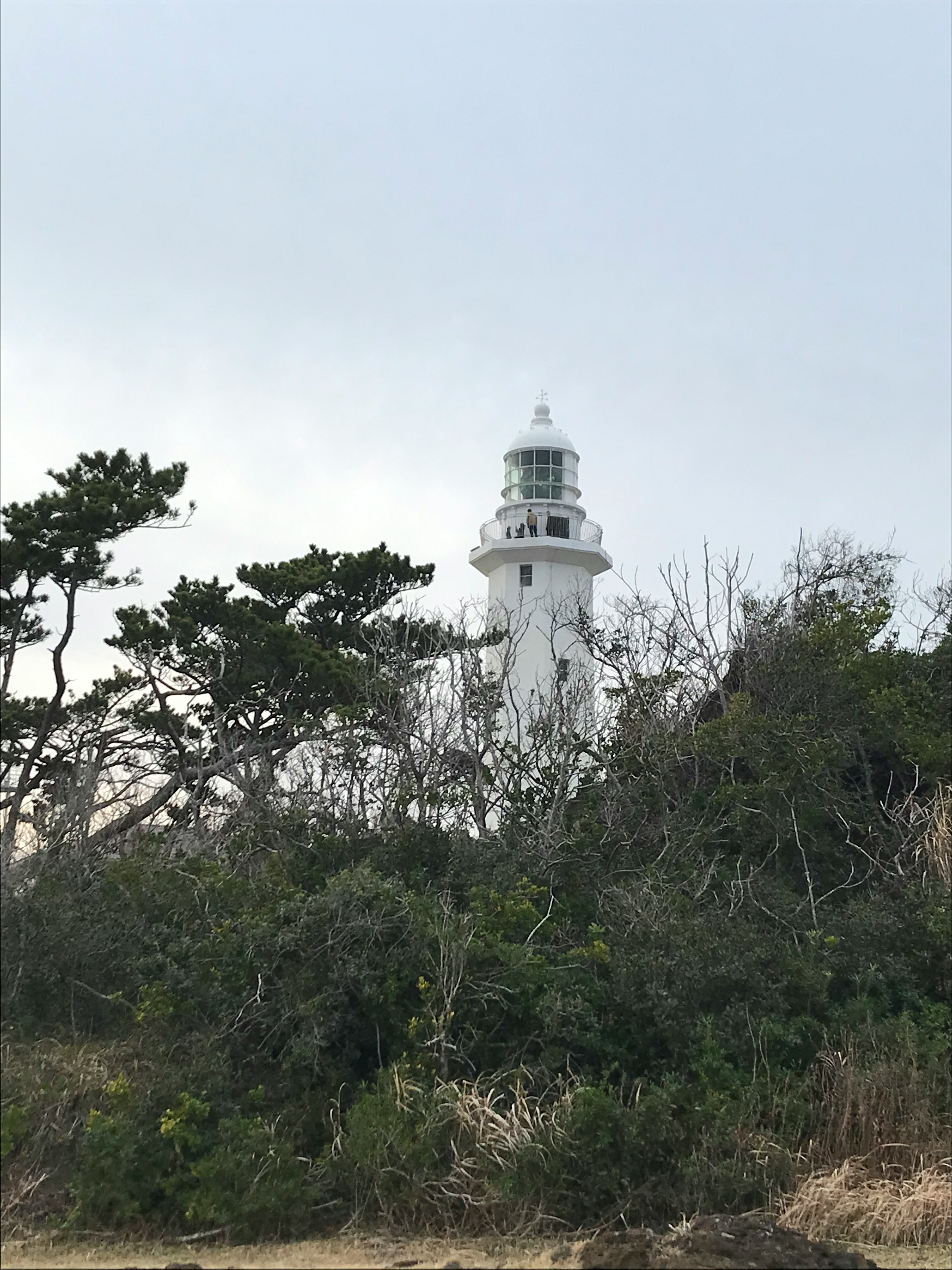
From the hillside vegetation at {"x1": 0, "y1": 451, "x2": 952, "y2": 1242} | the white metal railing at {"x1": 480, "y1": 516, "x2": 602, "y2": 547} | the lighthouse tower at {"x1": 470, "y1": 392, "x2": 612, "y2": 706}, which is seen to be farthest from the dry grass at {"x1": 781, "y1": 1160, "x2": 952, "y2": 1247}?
the white metal railing at {"x1": 480, "y1": 516, "x2": 602, "y2": 547}

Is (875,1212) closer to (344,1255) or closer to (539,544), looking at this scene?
(344,1255)

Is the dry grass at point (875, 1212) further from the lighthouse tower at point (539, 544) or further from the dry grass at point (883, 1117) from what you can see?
the lighthouse tower at point (539, 544)

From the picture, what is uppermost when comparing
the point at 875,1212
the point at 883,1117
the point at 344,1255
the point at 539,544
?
the point at 539,544

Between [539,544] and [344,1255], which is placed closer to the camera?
[344,1255]

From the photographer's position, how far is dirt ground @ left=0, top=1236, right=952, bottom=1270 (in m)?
5.14

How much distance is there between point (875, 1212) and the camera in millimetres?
5551

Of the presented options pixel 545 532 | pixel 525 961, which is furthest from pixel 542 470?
pixel 525 961

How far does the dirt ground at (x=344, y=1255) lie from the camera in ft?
16.9

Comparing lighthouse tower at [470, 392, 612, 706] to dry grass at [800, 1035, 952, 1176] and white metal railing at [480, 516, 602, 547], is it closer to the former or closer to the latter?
white metal railing at [480, 516, 602, 547]

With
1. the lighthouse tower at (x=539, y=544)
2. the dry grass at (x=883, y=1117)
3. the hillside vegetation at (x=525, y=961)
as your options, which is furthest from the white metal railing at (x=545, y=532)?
the dry grass at (x=883, y=1117)

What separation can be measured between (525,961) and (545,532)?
1420 centimetres

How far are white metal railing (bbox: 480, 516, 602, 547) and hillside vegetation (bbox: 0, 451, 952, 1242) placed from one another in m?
8.87

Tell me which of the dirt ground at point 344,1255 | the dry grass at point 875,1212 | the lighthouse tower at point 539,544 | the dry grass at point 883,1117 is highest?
the lighthouse tower at point 539,544

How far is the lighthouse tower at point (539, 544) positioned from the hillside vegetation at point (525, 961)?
7.19 metres
